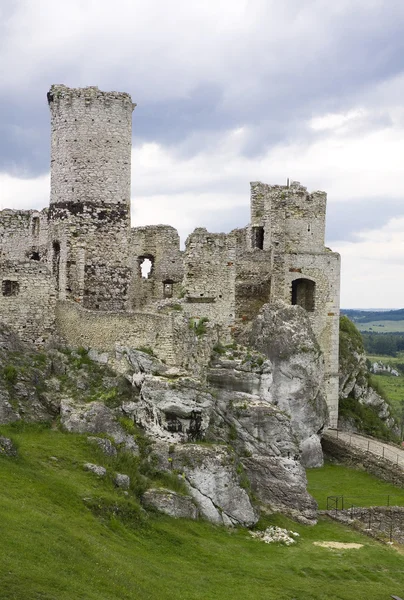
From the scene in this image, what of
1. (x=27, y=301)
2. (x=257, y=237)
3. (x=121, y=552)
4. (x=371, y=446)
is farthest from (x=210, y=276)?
(x=121, y=552)

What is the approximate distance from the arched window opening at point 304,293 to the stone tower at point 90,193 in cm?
1100

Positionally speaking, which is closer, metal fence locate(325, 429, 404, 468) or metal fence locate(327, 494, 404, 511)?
metal fence locate(327, 494, 404, 511)

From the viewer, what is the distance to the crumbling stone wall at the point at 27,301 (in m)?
33.0

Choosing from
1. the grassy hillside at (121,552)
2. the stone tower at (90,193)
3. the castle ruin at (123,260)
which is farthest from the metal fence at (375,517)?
the stone tower at (90,193)

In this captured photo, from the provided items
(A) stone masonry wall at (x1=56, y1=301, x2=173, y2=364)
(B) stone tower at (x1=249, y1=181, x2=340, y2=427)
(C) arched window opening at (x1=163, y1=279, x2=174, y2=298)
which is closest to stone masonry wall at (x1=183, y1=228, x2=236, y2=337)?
(A) stone masonry wall at (x1=56, y1=301, x2=173, y2=364)

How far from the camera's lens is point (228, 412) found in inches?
1281

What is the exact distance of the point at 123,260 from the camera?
36.8 meters

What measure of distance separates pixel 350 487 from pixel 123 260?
1412 cm

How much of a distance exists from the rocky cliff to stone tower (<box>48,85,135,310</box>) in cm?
468

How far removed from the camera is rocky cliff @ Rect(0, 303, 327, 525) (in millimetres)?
28109

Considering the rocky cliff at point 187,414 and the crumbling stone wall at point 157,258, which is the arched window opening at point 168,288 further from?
the rocky cliff at point 187,414

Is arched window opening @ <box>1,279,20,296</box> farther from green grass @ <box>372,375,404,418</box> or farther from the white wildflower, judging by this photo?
green grass @ <box>372,375,404,418</box>

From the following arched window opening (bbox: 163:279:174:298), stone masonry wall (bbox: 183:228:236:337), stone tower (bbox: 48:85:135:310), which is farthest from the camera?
arched window opening (bbox: 163:279:174:298)

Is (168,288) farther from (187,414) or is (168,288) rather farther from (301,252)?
(187,414)
